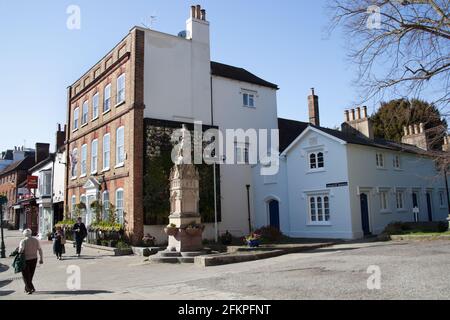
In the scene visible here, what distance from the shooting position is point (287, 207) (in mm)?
26016

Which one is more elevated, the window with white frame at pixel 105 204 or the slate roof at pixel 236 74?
the slate roof at pixel 236 74

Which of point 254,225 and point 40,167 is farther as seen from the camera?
point 40,167

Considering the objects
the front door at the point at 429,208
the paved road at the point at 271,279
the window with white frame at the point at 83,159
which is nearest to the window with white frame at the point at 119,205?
the paved road at the point at 271,279

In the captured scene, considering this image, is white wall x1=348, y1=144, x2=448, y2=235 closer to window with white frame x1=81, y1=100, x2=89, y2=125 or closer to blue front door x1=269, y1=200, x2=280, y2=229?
blue front door x1=269, y1=200, x2=280, y2=229

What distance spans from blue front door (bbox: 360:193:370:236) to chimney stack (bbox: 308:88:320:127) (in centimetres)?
920

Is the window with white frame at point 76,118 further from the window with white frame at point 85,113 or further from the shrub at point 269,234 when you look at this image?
the shrub at point 269,234

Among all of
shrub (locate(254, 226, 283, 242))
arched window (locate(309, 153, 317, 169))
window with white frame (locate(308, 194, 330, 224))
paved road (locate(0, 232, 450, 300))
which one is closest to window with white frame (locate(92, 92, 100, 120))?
paved road (locate(0, 232, 450, 300))

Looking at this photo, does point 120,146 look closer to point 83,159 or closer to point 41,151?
point 83,159

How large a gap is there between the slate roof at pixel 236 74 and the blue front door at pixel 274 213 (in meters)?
8.73

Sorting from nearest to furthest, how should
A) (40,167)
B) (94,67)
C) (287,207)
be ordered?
(287,207)
(94,67)
(40,167)

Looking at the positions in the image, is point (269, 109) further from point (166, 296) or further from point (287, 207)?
point (166, 296)

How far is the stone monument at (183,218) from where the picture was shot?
677 inches

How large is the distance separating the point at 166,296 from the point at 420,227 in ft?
64.3
